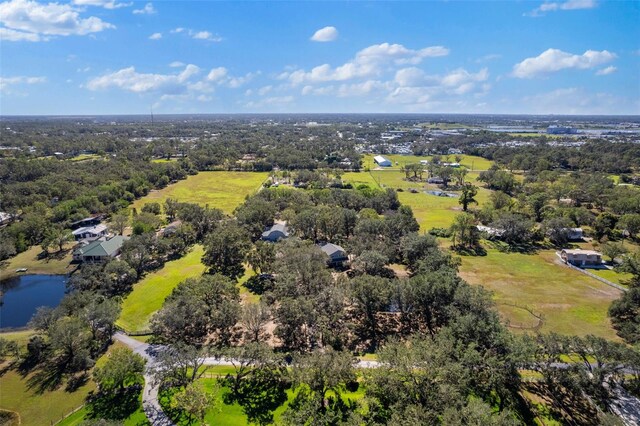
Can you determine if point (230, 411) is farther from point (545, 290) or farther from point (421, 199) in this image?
point (421, 199)

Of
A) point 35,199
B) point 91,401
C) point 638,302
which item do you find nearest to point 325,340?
point 91,401

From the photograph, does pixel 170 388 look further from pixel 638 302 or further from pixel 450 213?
pixel 450 213

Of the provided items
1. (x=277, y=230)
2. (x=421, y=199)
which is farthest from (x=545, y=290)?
(x=421, y=199)

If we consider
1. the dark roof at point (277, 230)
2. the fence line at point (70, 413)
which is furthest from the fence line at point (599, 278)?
the fence line at point (70, 413)

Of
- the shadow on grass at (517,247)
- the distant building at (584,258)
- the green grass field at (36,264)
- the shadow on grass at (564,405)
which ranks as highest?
the distant building at (584,258)

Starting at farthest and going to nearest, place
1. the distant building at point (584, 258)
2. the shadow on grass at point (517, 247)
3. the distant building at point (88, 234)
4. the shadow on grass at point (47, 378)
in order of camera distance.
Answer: the distant building at point (88, 234), the shadow on grass at point (517, 247), the distant building at point (584, 258), the shadow on grass at point (47, 378)

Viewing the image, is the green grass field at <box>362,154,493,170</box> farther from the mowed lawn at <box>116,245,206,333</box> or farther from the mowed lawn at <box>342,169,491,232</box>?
the mowed lawn at <box>116,245,206,333</box>

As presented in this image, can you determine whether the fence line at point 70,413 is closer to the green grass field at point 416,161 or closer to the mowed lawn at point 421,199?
the mowed lawn at point 421,199

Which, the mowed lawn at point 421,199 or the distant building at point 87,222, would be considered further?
the mowed lawn at point 421,199
